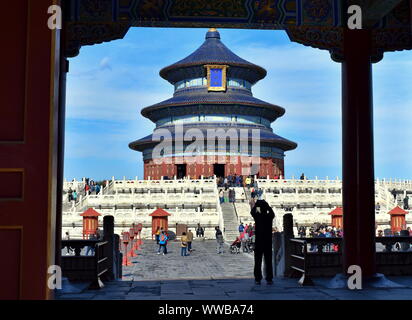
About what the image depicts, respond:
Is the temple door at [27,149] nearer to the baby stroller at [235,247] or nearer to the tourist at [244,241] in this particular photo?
the baby stroller at [235,247]

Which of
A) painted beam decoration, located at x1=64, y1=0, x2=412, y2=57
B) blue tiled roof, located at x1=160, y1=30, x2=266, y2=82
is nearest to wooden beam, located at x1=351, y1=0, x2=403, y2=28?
painted beam decoration, located at x1=64, y1=0, x2=412, y2=57

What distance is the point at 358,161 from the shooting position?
9.95 m

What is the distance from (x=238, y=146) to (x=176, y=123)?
6.32 m

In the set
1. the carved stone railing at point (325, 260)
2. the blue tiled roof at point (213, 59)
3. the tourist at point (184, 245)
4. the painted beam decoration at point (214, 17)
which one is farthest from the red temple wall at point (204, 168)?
the painted beam decoration at point (214, 17)

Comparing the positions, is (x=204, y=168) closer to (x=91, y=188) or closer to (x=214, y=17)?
(x=91, y=188)

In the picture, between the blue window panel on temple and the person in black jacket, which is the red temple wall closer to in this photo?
the blue window panel on temple

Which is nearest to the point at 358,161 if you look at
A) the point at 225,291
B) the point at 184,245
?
the point at 225,291

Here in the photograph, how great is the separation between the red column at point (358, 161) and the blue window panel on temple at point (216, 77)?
48.1 m

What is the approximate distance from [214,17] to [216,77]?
48.4 meters

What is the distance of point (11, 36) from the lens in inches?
229

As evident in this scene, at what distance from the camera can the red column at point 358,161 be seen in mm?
9906

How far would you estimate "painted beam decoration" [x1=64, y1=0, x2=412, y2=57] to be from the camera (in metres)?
9.85
